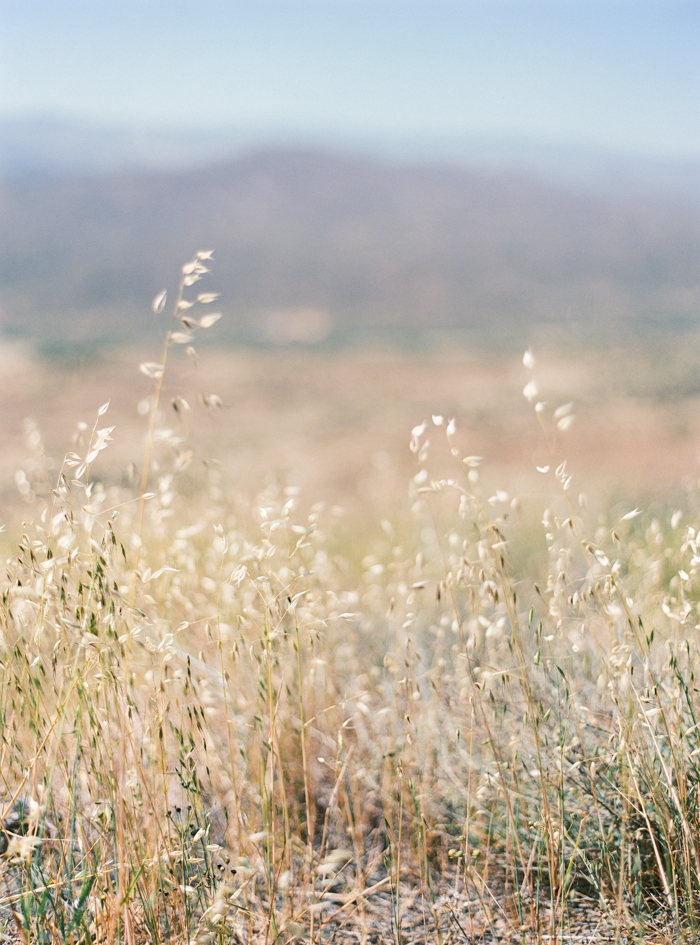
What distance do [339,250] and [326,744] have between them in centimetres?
Answer: 10169

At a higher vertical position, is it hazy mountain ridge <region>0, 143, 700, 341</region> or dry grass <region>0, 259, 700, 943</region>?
hazy mountain ridge <region>0, 143, 700, 341</region>

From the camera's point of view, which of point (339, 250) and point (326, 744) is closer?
point (326, 744)

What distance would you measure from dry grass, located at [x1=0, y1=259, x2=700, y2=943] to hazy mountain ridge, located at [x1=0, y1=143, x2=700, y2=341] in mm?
50327

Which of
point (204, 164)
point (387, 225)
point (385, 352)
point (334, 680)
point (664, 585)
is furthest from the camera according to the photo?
point (204, 164)

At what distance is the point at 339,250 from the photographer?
99.7 meters

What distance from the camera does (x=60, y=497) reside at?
1364mm

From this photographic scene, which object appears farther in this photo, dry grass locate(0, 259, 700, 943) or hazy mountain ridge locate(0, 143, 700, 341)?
hazy mountain ridge locate(0, 143, 700, 341)

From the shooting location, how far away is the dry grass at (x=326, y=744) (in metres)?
1.35

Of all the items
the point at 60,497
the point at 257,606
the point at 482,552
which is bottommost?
the point at 257,606

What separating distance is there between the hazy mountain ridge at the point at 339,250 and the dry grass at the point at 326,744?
1981 inches

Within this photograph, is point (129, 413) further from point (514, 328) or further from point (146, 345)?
point (514, 328)

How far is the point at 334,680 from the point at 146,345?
146 feet

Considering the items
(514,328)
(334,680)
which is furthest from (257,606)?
(514,328)

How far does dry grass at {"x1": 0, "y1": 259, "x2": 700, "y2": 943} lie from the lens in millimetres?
1353
